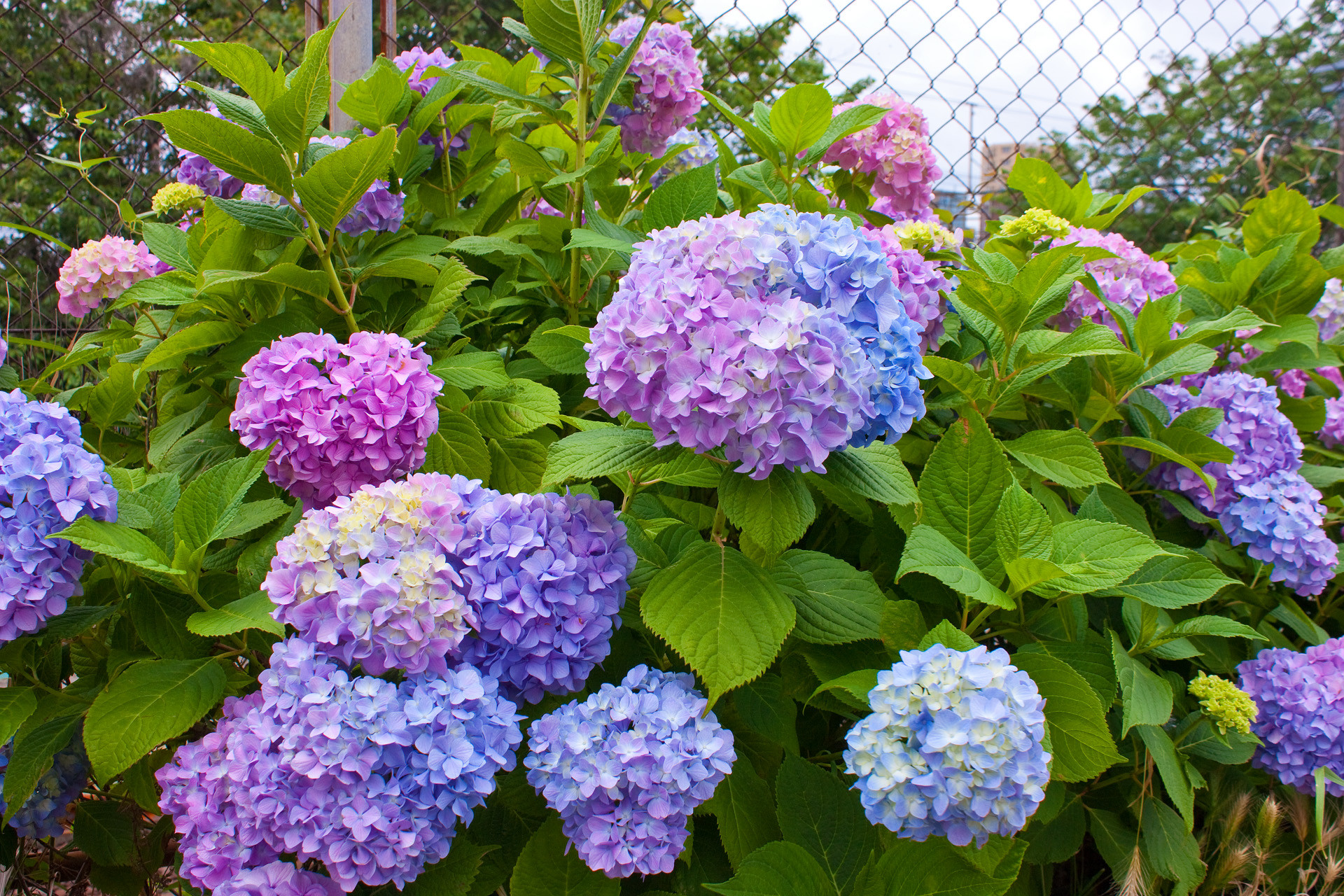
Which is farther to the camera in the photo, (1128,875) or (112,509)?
(1128,875)

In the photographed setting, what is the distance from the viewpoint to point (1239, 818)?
1322 mm

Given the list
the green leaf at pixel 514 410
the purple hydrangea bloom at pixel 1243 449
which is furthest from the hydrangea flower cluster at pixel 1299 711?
the green leaf at pixel 514 410

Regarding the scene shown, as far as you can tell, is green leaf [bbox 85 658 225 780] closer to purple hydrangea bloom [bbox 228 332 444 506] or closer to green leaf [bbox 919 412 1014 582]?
purple hydrangea bloom [bbox 228 332 444 506]

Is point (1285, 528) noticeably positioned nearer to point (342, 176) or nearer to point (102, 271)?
point (342, 176)

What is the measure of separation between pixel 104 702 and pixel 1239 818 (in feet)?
4.99

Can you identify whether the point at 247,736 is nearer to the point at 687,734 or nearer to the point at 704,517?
the point at 687,734

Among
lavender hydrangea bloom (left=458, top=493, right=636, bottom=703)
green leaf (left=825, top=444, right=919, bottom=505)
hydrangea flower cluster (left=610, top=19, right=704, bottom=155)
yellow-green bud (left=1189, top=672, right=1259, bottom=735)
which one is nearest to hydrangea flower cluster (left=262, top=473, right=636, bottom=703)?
lavender hydrangea bloom (left=458, top=493, right=636, bottom=703)

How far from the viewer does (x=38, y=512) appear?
0.95 metres

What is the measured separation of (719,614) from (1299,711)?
1.06 meters

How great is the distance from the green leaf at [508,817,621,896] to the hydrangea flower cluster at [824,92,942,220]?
1334 mm

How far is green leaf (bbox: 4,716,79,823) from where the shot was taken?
1022mm

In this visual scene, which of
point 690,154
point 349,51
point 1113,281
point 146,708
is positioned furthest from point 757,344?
point 690,154

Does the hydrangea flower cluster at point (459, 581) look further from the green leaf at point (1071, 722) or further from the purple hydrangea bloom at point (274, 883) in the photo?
the green leaf at point (1071, 722)

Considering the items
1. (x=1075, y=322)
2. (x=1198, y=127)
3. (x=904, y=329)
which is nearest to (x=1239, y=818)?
(x=1075, y=322)
